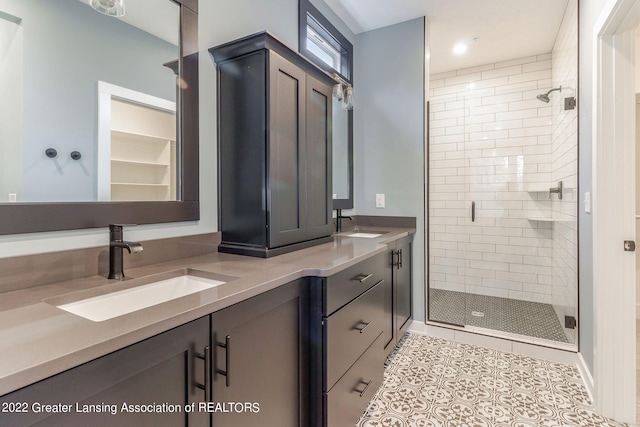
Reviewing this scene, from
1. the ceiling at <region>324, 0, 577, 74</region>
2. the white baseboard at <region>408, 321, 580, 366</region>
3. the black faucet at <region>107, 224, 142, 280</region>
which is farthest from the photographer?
the ceiling at <region>324, 0, 577, 74</region>

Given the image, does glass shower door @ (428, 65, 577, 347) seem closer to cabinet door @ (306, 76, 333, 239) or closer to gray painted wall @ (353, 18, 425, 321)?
gray painted wall @ (353, 18, 425, 321)

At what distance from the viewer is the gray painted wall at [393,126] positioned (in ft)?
9.11

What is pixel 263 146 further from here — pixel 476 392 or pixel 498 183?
pixel 498 183

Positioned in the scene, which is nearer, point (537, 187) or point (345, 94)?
point (345, 94)

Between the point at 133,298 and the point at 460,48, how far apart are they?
3546 millimetres

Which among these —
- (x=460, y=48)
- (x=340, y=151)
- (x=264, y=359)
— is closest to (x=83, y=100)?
(x=264, y=359)

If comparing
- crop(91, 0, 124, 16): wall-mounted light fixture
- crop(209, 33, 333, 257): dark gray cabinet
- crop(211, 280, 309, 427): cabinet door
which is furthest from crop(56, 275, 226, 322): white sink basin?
crop(91, 0, 124, 16): wall-mounted light fixture

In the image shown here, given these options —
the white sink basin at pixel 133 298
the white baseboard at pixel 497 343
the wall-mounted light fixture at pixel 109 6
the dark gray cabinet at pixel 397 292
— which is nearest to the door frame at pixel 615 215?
the white baseboard at pixel 497 343

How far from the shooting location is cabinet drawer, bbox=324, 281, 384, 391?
4.29ft

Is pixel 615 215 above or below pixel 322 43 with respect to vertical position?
below

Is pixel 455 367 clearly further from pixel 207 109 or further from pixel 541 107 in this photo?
pixel 541 107

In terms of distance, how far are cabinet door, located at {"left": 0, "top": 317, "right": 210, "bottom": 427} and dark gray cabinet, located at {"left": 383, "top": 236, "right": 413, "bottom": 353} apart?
1.43m

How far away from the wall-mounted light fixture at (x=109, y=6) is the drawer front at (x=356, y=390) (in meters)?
1.65

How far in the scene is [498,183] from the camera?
3.33 meters
